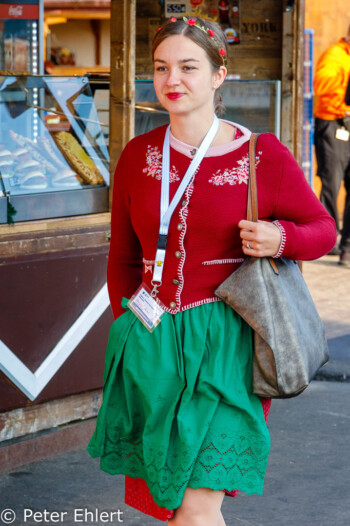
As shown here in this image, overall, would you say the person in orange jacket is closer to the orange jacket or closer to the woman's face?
the orange jacket

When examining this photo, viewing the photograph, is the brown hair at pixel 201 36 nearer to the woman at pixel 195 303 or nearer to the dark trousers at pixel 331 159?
the woman at pixel 195 303

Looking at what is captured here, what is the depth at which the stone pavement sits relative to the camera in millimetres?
5879

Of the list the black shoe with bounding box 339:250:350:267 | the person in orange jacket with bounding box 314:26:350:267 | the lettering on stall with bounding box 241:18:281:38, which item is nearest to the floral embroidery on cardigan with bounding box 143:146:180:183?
the lettering on stall with bounding box 241:18:281:38

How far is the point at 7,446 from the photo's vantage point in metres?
4.21

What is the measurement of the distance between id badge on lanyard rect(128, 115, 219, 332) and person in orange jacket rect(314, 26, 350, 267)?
6384 mm

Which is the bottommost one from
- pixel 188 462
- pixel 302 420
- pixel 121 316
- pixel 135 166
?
pixel 302 420

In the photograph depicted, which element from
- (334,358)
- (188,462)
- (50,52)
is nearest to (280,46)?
(334,358)

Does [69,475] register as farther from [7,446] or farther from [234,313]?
[234,313]

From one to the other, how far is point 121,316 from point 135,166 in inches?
18.0

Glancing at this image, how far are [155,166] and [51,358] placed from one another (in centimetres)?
179

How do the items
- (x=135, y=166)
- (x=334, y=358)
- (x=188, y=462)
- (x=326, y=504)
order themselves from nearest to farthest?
(x=188, y=462), (x=135, y=166), (x=326, y=504), (x=334, y=358)

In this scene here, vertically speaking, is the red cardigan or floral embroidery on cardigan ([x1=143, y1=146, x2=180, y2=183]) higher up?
floral embroidery on cardigan ([x1=143, y1=146, x2=180, y2=183])

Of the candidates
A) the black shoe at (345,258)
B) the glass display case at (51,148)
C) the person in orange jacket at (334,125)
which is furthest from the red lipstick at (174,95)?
the black shoe at (345,258)

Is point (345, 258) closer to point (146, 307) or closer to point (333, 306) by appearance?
point (333, 306)
